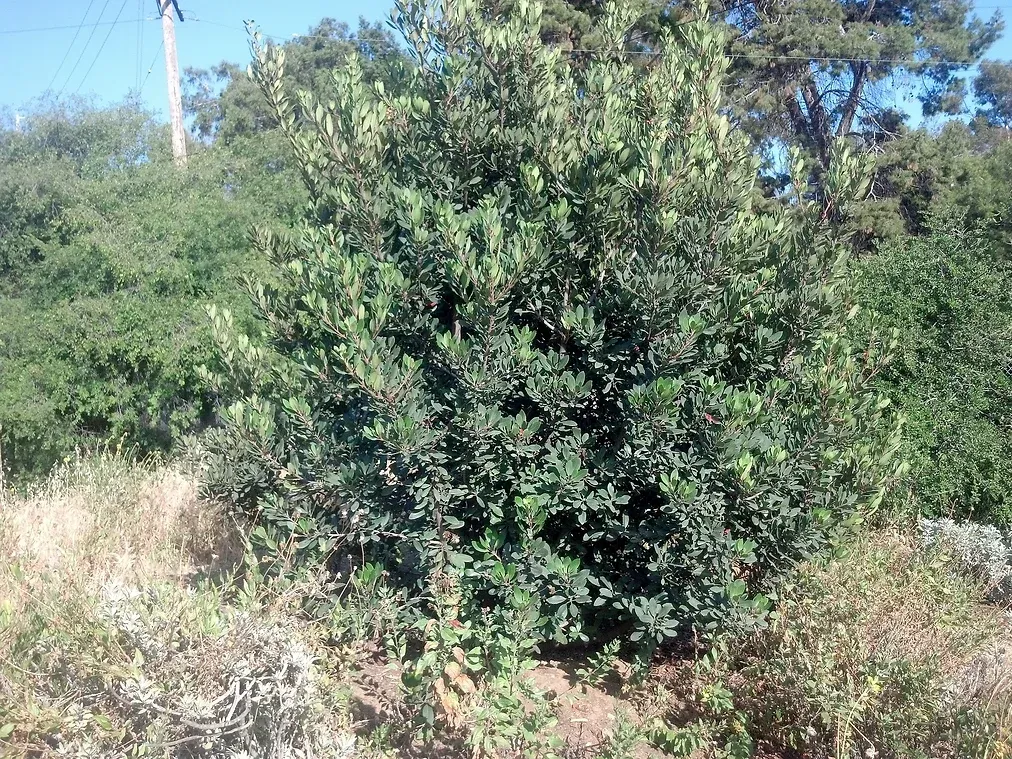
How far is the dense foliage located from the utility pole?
3324mm

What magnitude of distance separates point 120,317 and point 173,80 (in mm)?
8217

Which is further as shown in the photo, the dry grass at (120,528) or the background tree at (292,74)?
the background tree at (292,74)


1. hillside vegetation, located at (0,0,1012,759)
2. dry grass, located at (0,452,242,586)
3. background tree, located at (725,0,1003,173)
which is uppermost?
background tree, located at (725,0,1003,173)

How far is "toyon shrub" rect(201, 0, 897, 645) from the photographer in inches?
136

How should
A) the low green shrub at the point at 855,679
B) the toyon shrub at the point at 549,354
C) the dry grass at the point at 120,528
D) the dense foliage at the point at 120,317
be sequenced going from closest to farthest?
the low green shrub at the point at 855,679, the toyon shrub at the point at 549,354, the dry grass at the point at 120,528, the dense foliage at the point at 120,317

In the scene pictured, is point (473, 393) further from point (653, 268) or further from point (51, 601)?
point (51, 601)

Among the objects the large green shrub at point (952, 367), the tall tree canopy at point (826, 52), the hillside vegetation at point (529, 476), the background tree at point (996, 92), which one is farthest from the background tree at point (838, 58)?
the hillside vegetation at point (529, 476)

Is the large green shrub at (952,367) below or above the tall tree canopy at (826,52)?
below

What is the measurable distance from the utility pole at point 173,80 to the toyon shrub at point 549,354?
38.4 feet

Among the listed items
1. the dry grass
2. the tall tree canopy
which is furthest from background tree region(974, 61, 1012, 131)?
the dry grass

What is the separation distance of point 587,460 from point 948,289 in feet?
A: 17.4

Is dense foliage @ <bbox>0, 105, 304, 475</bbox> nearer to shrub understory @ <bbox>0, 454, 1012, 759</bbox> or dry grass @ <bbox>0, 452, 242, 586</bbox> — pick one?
dry grass @ <bbox>0, 452, 242, 586</bbox>

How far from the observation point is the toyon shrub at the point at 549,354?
Result: 136 inches

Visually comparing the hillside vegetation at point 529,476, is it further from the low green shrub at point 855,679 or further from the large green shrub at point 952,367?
the large green shrub at point 952,367
